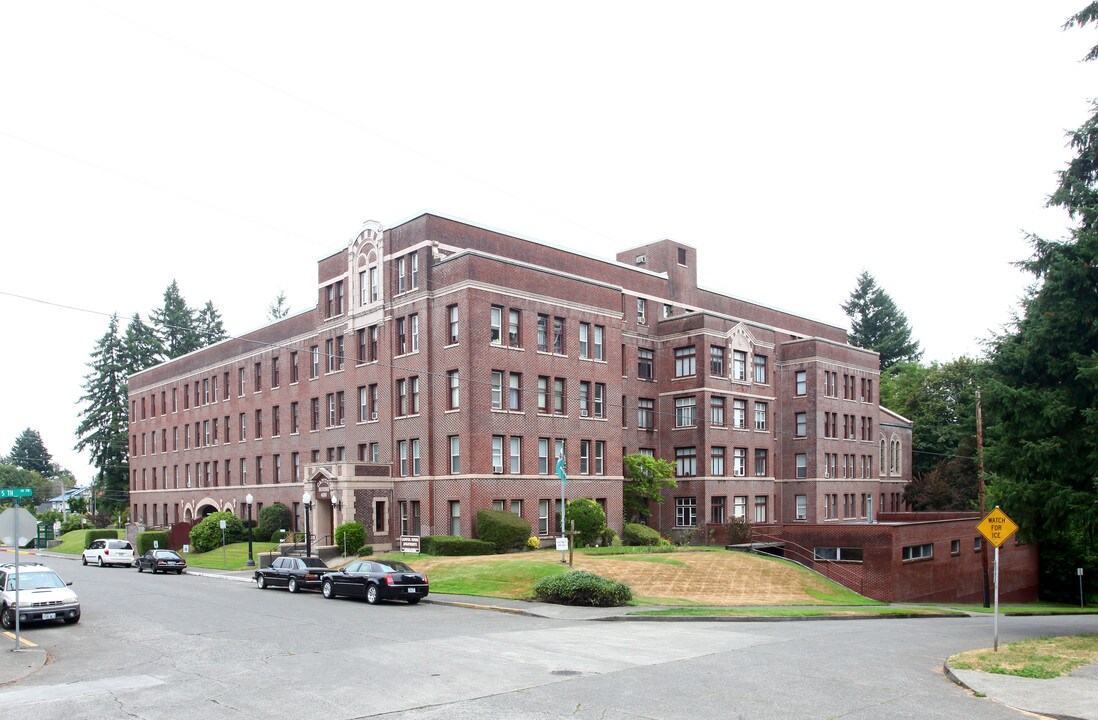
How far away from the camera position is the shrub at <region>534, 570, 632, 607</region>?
91.7 ft

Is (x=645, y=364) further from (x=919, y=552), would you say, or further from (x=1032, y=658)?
(x=1032, y=658)

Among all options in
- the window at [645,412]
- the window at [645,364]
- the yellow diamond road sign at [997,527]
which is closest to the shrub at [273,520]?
the window at [645,412]

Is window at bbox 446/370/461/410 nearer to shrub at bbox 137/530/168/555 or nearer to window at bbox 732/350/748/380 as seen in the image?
window at bbox 732/350/748/380

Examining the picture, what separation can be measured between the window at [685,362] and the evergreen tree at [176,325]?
239 ft

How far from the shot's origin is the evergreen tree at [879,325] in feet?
361

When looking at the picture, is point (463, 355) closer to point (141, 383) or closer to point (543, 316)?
point (543, 316)

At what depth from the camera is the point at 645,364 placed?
55281 mm

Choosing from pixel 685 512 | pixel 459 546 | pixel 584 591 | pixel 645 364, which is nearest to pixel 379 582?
pixel 584 591

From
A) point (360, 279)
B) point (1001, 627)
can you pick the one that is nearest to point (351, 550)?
point (360, 279)

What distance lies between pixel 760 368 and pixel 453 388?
76.5 ft

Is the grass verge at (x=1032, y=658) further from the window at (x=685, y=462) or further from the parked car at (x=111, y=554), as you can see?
the parked car at (x=111, y=554)

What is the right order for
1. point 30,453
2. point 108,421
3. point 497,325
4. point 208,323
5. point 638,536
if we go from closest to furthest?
1. point 497,325
2. point 638,536
3. point 108,421
4. point 208,323
5. point 30,453

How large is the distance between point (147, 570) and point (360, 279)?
19574mm

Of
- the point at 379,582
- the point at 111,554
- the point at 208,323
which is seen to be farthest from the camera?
the point at 208,323
